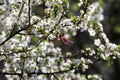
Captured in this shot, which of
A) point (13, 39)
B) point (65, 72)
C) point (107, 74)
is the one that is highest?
point (107, 74)

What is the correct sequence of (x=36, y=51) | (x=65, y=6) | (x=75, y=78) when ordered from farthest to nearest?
(x=75, y=78) → (x=36, y=51) → (x=65, y=6)

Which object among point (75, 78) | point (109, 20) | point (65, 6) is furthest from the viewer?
point (109, 20)

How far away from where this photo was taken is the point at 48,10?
5965mm

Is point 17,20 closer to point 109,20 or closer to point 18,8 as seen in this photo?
point 18,8

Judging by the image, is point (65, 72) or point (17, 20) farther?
point (65, 72)

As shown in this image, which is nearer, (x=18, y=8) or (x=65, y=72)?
(x=18, y=8)

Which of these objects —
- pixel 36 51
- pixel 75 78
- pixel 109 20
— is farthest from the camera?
pixel 109 20

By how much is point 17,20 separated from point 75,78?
2467mm

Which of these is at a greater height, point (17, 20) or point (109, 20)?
point (109, 20)

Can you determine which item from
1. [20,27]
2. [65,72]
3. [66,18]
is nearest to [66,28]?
[66,18]

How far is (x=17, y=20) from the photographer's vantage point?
6098mm

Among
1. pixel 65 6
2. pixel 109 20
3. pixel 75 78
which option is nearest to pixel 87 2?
pixel 65 6

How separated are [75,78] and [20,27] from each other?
7.80 ft

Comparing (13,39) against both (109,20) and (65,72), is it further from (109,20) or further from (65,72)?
(109,20)
